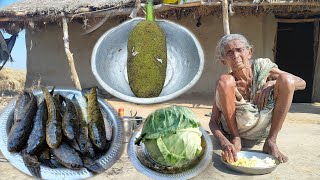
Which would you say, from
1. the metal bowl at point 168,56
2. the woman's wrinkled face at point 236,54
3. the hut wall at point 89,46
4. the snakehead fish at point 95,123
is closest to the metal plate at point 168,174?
the snakehead fish at point 95,123

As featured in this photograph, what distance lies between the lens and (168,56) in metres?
2.84

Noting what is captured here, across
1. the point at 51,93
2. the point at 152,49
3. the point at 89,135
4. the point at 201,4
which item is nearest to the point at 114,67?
the point at 152,49

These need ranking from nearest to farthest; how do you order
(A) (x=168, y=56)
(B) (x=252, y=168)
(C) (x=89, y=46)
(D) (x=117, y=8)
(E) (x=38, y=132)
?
(E) (x=38, y=132)
(B) (x=252, y=168)
(A) (x=168, y=56)
(D) (x=117, y=8)
(C) (x=89, y=46)

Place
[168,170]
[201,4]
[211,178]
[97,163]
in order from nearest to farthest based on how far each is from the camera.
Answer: [97,163] < [168,170] < [211,178] < [201,4]

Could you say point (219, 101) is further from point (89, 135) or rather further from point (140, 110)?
point (140, 110)

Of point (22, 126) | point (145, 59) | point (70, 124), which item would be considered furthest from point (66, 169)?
point (145, 59)

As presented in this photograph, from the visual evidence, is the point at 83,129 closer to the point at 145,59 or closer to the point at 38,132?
the point at 38,132

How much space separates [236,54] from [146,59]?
2.36 feet

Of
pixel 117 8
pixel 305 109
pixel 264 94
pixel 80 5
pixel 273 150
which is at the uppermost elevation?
pixel 80 5

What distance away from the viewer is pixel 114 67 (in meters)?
2.80

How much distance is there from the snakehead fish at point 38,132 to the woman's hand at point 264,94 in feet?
5.23

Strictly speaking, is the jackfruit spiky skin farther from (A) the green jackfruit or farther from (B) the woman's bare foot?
(B) the woman's bare foot

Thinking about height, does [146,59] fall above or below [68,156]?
above

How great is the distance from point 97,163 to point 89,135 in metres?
0.19
